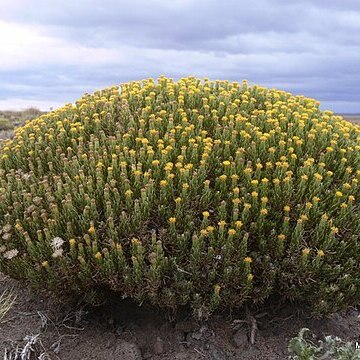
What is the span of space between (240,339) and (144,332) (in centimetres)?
93

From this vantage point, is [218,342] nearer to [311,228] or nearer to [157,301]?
[157,301]

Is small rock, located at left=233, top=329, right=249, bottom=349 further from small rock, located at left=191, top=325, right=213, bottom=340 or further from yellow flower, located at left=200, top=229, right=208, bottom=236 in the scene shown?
yellow flower, located at left=200, top=229, right=208, bottom=236

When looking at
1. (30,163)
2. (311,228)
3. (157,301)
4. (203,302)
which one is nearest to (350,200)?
(311,228)

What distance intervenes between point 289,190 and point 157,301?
5.02ft

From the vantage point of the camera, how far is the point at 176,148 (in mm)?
5363

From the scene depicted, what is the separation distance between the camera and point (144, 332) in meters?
5.34

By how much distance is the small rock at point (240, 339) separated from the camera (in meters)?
5.15

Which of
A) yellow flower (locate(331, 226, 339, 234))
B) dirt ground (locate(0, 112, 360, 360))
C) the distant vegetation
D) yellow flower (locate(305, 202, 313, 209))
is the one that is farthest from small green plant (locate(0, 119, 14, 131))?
yellow flower (locate(331, 226, 339, 234))

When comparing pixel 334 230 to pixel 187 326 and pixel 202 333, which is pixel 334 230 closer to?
pixel 202 333

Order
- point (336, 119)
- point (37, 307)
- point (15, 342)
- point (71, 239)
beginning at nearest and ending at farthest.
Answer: point (71, 239)
point (15, 342)
point (37, 307)
point (336, 119)

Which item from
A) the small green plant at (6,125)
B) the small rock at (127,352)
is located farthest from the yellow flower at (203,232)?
the small green plant at (6,125)

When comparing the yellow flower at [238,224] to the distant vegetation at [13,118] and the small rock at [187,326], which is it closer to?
the small rock at [187,326]

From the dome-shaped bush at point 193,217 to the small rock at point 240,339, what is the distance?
0.47 m

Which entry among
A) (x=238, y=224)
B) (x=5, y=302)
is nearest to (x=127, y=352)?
(x=5, y=302)
